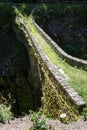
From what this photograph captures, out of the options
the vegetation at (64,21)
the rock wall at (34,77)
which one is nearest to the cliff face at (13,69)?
the rock wall at (34,77)

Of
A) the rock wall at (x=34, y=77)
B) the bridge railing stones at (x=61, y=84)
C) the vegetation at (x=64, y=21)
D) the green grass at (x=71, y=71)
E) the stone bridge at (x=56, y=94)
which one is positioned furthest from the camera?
the vegetation at (x=64, y=21)

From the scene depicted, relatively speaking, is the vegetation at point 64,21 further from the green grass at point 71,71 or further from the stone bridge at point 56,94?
the stone bridge at point 56,94

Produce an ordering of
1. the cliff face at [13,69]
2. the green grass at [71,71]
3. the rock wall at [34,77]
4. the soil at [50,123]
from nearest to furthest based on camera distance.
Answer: the soil at [50,123]
the green grass at [71,71]
the rock wall at [34,77]
the cliff face at [13,69]

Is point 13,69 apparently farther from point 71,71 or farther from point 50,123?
point 50,123

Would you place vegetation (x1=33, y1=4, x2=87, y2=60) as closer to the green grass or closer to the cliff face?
the cliff face

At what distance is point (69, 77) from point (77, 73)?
31.6 inches

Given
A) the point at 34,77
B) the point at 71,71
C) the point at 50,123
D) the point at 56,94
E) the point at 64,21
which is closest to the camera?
the point at 50,123

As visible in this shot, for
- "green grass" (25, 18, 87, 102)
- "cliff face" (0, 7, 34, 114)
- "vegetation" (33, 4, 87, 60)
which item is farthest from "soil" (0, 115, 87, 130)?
"vegetation" (33, 4, 87, 60)

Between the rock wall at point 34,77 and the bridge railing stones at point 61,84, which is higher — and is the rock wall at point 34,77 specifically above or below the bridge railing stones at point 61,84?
below

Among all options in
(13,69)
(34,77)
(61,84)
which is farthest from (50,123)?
(13,69)

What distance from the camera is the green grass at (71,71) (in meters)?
12.1

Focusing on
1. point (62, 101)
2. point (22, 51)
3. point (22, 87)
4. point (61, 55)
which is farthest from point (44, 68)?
point (22, 51)

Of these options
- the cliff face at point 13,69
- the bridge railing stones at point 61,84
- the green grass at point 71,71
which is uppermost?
the bridge railing stones at point 61,84

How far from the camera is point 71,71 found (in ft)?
47.5
